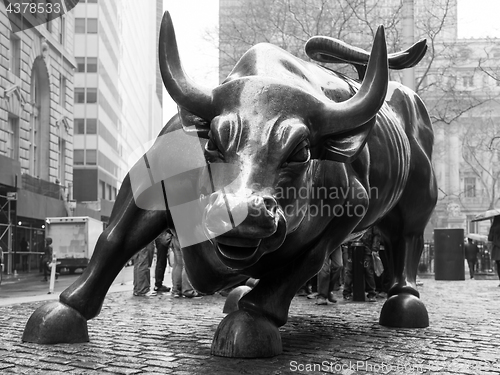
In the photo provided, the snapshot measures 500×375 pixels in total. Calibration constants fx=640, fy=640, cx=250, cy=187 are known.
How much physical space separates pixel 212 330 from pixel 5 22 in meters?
23.6

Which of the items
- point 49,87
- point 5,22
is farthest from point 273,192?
point 49,87

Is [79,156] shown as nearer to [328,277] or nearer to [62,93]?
[62,93]

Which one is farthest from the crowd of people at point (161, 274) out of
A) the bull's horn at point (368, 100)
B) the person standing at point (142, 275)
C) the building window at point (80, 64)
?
the building window at point (80, 64)

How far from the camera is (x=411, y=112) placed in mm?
6121

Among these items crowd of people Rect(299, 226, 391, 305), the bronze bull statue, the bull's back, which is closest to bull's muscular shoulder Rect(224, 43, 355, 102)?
the bronze bull statue

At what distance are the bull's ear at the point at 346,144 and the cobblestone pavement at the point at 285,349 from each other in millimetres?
1165

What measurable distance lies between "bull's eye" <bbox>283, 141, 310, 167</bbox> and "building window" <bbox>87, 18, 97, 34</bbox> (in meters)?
50.6

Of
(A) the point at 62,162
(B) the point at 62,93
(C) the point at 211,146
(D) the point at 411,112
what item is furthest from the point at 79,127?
(C) the point at 211,146

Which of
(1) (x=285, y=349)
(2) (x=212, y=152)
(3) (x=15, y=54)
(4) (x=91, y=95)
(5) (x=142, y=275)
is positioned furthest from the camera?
(4) (x=91, y=95)

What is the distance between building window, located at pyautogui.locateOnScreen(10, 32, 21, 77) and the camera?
89.9 ft

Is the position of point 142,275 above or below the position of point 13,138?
below

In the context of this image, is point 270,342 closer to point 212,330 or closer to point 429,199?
point 212,330

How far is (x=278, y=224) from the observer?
10.3 feet

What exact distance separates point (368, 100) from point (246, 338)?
4.92 ft
